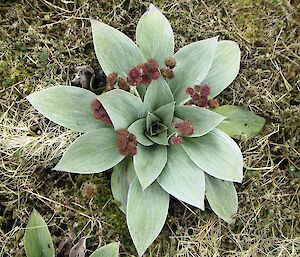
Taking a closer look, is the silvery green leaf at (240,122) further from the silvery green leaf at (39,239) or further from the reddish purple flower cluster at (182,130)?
the silvery green leaf at (39,239)

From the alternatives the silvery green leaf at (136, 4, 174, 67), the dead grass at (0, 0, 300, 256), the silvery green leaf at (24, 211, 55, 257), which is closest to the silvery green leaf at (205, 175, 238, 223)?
the dead grass at (0, 0, 300, 256)

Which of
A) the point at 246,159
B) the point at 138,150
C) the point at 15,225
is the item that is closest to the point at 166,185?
the point at 138,150

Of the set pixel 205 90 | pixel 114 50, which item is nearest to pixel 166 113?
pixel 205 90

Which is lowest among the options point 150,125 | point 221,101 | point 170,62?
point 221,101

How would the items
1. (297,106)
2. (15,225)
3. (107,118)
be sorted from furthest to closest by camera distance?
(297,106), (15,225), (107,118)

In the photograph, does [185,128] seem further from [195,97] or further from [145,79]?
Answer: [145,79]

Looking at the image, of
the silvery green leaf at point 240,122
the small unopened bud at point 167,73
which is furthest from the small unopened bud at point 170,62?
the silvery green leaf at point 240,122

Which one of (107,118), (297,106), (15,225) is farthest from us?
(297,106)

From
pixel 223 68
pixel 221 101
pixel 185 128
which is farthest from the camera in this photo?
pixel 221 101

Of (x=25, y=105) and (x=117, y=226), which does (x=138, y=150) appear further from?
(x=25, y=105)
